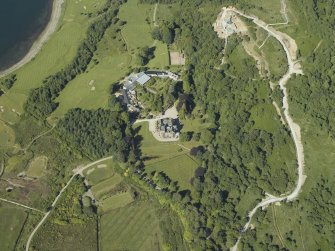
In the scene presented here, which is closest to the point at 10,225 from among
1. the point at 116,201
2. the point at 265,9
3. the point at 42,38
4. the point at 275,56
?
the point at 116,201

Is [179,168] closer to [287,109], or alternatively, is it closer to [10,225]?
[287,109]


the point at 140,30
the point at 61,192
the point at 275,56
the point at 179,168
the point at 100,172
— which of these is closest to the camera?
the point at 61,192

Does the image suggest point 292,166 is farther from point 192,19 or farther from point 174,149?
point 192,19

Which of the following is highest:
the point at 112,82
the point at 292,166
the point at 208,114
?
Answer: the point at 112,82

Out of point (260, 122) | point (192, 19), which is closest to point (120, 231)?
point (260, 122)

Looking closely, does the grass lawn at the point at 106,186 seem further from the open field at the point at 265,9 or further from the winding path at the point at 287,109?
the open field at the point at 265,9

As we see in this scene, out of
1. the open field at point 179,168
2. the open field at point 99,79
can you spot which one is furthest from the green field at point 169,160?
the open field at point 99,79
